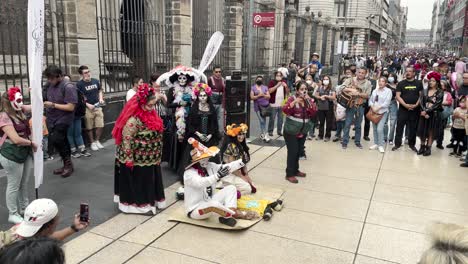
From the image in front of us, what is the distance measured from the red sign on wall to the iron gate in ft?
8.63

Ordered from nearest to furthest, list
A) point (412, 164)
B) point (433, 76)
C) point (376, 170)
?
point (376, 170), point (412, 164), point (433, 76)

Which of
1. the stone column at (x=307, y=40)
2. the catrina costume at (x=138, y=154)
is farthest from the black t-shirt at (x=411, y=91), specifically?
the stone column at (x=307, y=40)

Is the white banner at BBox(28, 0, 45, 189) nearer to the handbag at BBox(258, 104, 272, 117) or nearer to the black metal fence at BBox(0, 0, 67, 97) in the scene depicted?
the black metal fence at BBox(0, 0, 67, 97)

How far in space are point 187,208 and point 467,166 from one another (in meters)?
6.05

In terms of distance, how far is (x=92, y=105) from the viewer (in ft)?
26.3

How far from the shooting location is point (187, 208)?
5.12m

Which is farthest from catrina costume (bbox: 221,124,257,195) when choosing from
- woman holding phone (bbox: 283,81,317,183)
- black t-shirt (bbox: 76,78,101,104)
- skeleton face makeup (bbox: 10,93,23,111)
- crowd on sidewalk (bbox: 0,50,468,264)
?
black t-shirt (bbox: 76,78,101,104)

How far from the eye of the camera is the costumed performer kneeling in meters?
4.79

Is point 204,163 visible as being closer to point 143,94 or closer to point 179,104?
point 143,94

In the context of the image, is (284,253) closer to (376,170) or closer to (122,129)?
(122,129)

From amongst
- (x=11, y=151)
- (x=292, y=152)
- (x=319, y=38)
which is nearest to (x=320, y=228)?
(x=292, y=152)

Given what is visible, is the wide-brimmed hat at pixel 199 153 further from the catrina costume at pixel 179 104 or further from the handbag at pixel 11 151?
the handbag at pixel 11 151

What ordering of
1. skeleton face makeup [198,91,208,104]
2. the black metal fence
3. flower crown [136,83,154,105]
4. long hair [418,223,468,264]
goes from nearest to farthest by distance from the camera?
long hair [418,223,468,264] < flower crown [136,83,154,105] < skeleton face makeup [198,91,208,104] < the black metal fence

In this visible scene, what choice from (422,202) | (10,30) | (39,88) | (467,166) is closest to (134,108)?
(39,88)
